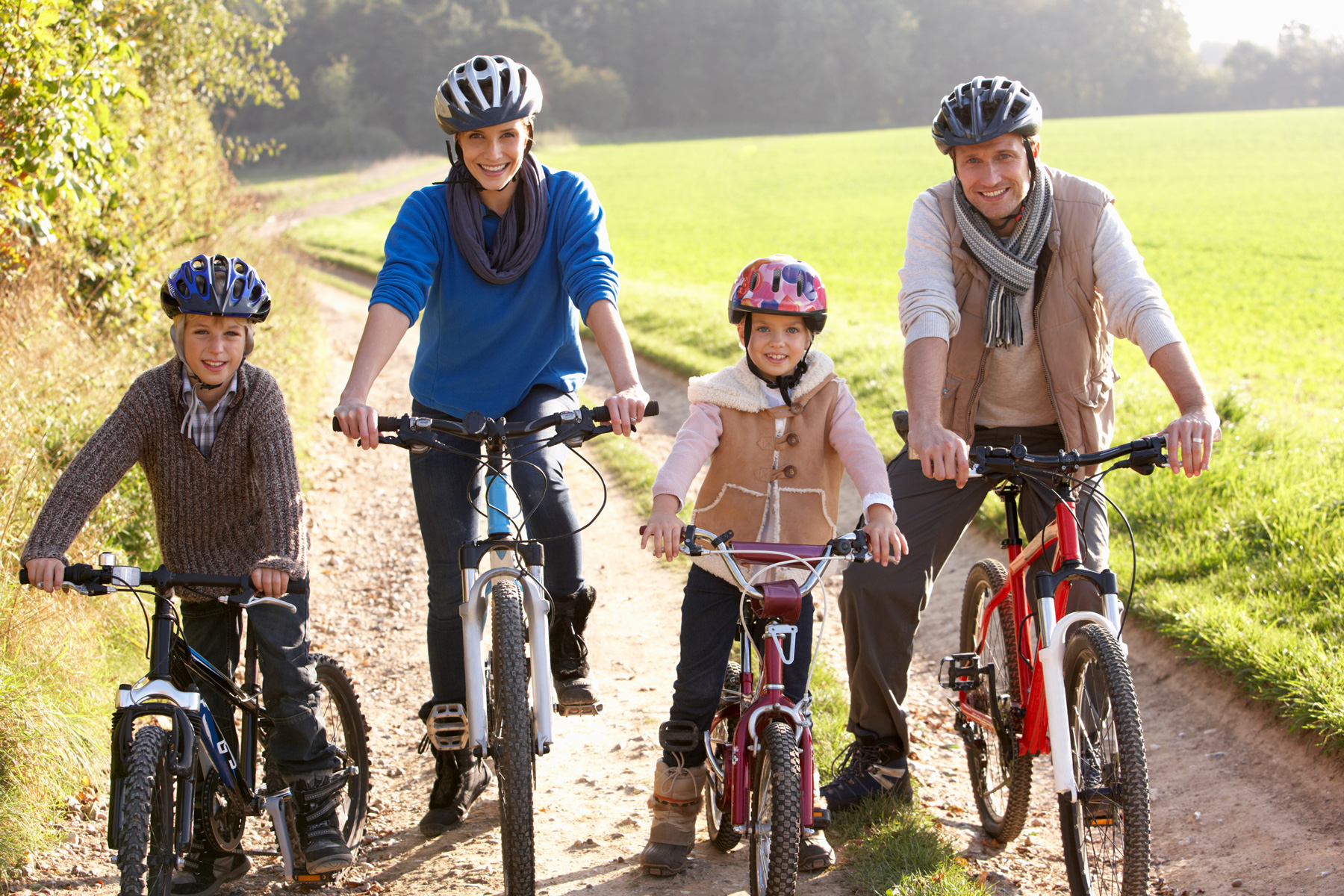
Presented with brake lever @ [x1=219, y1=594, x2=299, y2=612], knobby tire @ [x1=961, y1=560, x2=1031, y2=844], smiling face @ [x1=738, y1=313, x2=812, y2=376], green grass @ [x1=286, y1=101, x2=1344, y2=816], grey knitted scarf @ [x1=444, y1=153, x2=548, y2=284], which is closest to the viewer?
brake lever @ [x1=219, y1=594, x2=299, y2=612]

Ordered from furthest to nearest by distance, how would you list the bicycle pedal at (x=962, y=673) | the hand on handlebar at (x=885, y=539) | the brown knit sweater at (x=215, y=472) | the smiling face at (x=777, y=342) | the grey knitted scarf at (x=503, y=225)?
the bicycle pedal at (x=962, y=673)
the grey knitted scarf at (x=503, y=225)
the smiling face at (x=777, y=342)
the brown knit sweater at (x=215, y=472)
the hand on handlebar at (x=885, y=539)

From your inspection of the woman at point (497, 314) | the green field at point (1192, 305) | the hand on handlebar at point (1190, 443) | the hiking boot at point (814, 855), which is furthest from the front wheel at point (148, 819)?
the green field at point (1192, 305)

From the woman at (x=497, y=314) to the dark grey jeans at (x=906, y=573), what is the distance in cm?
99

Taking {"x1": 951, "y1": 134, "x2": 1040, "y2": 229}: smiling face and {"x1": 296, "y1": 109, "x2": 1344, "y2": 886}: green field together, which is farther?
{"x1": 296, "y1": 109, "x2": 1344, "y2": 886}: green field

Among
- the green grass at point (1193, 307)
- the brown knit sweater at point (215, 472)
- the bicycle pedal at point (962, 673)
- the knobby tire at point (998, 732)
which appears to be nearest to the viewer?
the brown knit sweater at point (215, 472)

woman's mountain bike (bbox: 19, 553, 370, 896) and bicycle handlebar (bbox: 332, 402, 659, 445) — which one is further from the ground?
bicycle handlebar (bbox: 332, 402, 659, 445)

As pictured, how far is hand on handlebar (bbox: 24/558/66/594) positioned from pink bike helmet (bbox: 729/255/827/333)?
208cm

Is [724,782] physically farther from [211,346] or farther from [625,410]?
[211,346]

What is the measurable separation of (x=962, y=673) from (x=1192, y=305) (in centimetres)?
1833

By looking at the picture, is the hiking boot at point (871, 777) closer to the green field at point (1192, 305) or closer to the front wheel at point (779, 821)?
the front wheel at point (779, 821)

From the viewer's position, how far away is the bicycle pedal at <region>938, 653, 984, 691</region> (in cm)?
424

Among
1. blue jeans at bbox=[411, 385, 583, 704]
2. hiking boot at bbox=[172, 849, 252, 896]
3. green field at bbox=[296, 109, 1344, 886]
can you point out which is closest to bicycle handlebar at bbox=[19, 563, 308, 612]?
blue jeans at bbox=[411, 385, 583, 704]

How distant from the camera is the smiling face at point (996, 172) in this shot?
3.82 m

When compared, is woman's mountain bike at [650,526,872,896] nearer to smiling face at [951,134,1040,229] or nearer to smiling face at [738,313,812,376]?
smiling face at [738,313,812,376]
